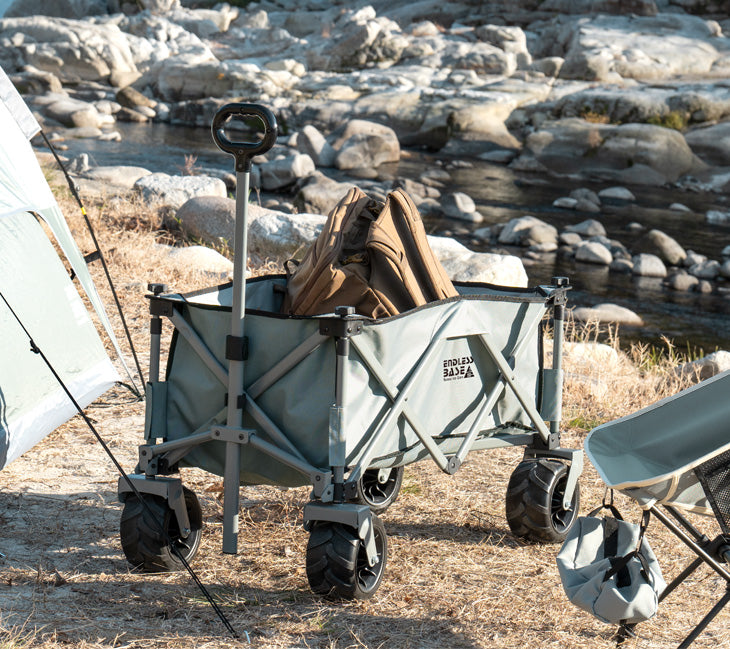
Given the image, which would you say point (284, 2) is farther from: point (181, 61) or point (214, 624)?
point (214, 624)

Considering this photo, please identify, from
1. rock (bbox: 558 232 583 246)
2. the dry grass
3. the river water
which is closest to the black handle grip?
the dry grass

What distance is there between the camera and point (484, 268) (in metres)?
9.05

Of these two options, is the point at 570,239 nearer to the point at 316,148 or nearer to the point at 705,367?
the point at 316,148

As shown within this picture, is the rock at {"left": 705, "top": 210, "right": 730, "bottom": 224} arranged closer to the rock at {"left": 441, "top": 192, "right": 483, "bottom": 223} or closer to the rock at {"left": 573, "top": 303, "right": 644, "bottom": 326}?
the rock at {"left": 441, "top": 192, "right": 483, "bottom": 223}

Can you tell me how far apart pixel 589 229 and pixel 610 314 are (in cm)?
469

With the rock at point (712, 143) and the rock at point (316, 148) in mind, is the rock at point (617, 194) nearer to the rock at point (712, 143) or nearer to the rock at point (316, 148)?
the rock at point (712, 143)

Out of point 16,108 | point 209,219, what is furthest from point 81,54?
point 16,108

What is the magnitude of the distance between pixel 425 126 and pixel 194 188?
558 inches

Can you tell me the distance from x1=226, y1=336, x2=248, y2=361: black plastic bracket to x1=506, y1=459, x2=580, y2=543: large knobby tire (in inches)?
52.4

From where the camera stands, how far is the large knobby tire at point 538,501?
4.03 meters

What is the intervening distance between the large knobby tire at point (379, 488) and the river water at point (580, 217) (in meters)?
7.15

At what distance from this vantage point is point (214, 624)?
10.8 ft

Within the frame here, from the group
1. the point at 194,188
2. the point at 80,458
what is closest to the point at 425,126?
the point at 194,188

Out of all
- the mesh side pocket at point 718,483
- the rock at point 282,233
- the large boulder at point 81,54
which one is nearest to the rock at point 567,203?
the rock at point 282,233
